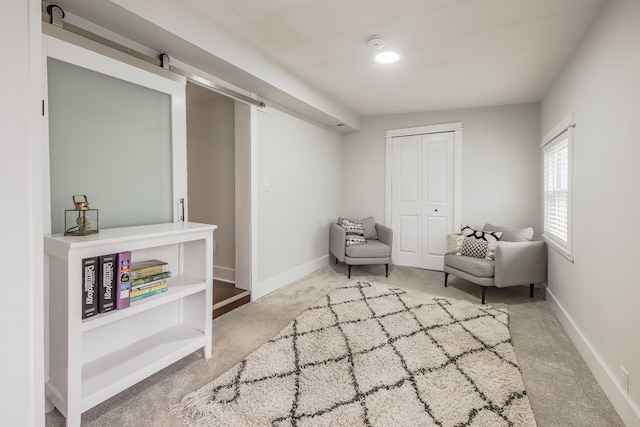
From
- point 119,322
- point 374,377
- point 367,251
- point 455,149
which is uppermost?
point 455,149

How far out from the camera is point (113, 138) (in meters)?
1.95

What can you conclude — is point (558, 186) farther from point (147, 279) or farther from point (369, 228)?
point (147, 279)

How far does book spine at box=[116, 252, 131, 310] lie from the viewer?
159cm

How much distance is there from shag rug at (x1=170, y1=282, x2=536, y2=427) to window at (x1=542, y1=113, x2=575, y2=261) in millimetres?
934

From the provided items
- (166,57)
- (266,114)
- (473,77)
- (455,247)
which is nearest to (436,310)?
(455,247)

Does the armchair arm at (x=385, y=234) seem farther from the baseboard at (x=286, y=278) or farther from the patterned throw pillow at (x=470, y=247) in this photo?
the baseboard at (x=286, y=278)

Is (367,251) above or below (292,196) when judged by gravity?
below

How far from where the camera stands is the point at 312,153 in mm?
4277

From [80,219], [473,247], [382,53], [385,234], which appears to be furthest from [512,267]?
[80,219]

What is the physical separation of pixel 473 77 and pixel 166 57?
9.38 ft

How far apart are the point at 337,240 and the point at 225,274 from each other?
1.53 m

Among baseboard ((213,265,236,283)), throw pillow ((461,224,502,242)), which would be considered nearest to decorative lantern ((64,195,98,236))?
baseboard ((213,265,236,283))

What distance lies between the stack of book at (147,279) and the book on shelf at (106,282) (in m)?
0.14

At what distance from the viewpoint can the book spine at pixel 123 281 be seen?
159 centimetres
